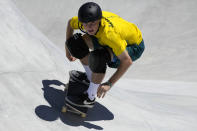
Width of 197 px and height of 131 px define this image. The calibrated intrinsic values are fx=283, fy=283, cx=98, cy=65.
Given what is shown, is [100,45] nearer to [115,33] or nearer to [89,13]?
[115,33]

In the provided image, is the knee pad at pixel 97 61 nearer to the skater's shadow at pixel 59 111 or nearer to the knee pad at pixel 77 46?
the knee pad at pixel 77 46

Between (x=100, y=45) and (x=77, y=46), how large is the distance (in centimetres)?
26

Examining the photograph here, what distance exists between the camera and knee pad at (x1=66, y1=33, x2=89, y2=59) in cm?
322

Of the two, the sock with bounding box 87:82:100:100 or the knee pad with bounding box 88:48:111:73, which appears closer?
the knee pad with bounding box 88:48:111:73

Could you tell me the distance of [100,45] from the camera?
10.6 ft

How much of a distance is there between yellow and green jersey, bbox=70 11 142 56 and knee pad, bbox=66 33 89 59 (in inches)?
5.8

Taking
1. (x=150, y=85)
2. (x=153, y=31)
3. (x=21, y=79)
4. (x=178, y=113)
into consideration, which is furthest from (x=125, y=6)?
(x=21, y=79)

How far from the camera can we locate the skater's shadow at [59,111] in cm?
289

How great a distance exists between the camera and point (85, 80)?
3.45 m

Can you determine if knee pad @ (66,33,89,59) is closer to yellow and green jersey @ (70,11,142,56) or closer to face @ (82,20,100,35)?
yellow and green jersey @ (70,11,142,56)

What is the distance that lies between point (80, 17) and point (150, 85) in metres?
3.98

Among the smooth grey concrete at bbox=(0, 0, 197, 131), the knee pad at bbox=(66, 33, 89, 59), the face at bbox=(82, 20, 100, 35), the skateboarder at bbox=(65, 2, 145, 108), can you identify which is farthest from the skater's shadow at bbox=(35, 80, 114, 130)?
the face at bbox=(82, 20, 100, 35)

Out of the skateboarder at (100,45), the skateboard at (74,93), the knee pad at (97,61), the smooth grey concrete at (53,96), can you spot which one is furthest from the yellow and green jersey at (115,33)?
the smooth grey concrete at (53,96)

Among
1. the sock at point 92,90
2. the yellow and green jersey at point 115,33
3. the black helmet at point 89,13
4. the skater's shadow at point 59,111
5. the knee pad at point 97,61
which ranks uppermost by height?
the black helmet at point 89,13
